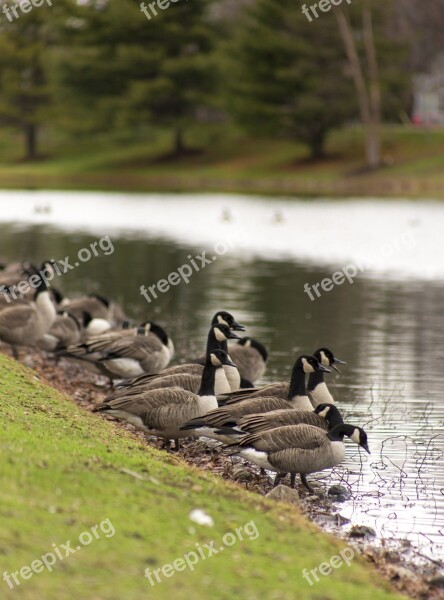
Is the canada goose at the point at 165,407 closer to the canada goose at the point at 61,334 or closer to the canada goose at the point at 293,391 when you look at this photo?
the canada goose at the point at 293,391

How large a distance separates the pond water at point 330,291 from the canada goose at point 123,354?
9.66 feet

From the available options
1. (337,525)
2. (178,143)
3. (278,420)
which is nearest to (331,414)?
(278,420)

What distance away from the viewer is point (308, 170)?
89.8 metres

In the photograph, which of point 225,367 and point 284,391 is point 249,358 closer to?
point 225,367

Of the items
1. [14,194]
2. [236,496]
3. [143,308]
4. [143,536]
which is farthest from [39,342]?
[14,194]

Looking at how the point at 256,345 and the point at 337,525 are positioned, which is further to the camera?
the point at 256,345

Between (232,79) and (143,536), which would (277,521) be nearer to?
(143,536)

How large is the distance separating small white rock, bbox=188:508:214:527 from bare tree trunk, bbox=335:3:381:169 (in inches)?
3101

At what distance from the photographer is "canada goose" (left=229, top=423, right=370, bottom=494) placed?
12.4 meters

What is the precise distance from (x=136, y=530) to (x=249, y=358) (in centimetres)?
906

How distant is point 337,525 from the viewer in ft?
38.3

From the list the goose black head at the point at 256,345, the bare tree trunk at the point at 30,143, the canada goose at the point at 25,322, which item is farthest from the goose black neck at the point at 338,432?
the bare tree trunk at the point at 30,143

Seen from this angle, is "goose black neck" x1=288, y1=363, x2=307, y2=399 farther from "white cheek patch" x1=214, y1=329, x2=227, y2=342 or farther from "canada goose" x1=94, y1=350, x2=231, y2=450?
"white cheek patch" x1=214, y1=329, x2=227, y2=342

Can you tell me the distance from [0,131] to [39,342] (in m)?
110
